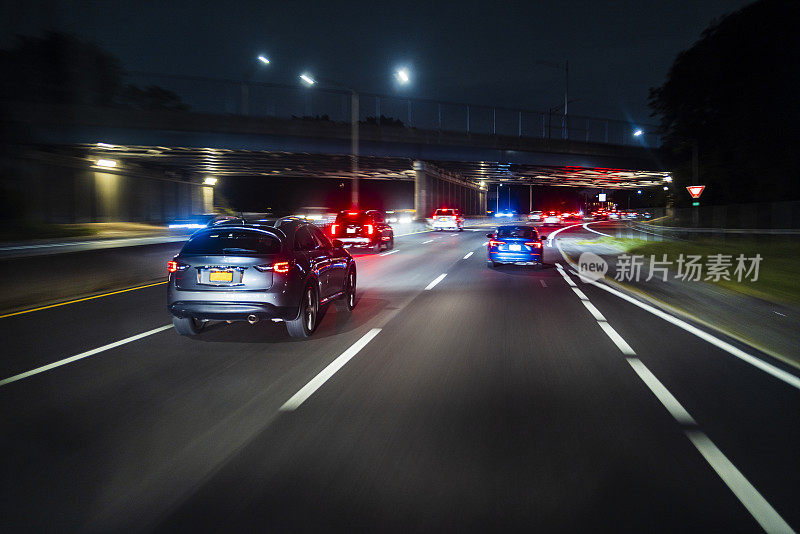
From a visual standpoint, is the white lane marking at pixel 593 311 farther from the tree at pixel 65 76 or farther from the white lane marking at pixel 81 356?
the tree at pixel 65 76

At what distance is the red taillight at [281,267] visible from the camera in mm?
8609

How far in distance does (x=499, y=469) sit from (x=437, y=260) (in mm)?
20962

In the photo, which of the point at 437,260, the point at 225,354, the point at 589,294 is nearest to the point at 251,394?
the point at 225,354

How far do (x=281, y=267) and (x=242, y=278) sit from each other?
51cm

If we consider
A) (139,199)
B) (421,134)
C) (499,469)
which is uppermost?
(421,134)

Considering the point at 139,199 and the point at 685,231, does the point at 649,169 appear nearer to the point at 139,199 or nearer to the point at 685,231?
the point at 685,231

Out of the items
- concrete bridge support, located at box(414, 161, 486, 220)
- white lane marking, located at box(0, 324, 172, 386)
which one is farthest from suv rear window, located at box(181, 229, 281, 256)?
concrete bridge support, located at box(414, 161, 486, 220)

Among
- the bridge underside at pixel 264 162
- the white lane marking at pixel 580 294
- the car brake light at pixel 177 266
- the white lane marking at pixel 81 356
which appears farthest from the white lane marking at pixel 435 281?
the bridge underside at pixel 264 162

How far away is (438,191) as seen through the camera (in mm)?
74000

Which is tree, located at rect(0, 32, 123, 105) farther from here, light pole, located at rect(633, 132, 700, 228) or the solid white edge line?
the solid white edge line

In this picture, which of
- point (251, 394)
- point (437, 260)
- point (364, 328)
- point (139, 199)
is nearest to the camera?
point (251, 394)

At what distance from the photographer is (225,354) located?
8.20m

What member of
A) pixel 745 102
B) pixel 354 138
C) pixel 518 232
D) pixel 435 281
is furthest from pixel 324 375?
pixel 745 102

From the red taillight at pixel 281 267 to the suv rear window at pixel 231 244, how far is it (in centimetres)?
22
